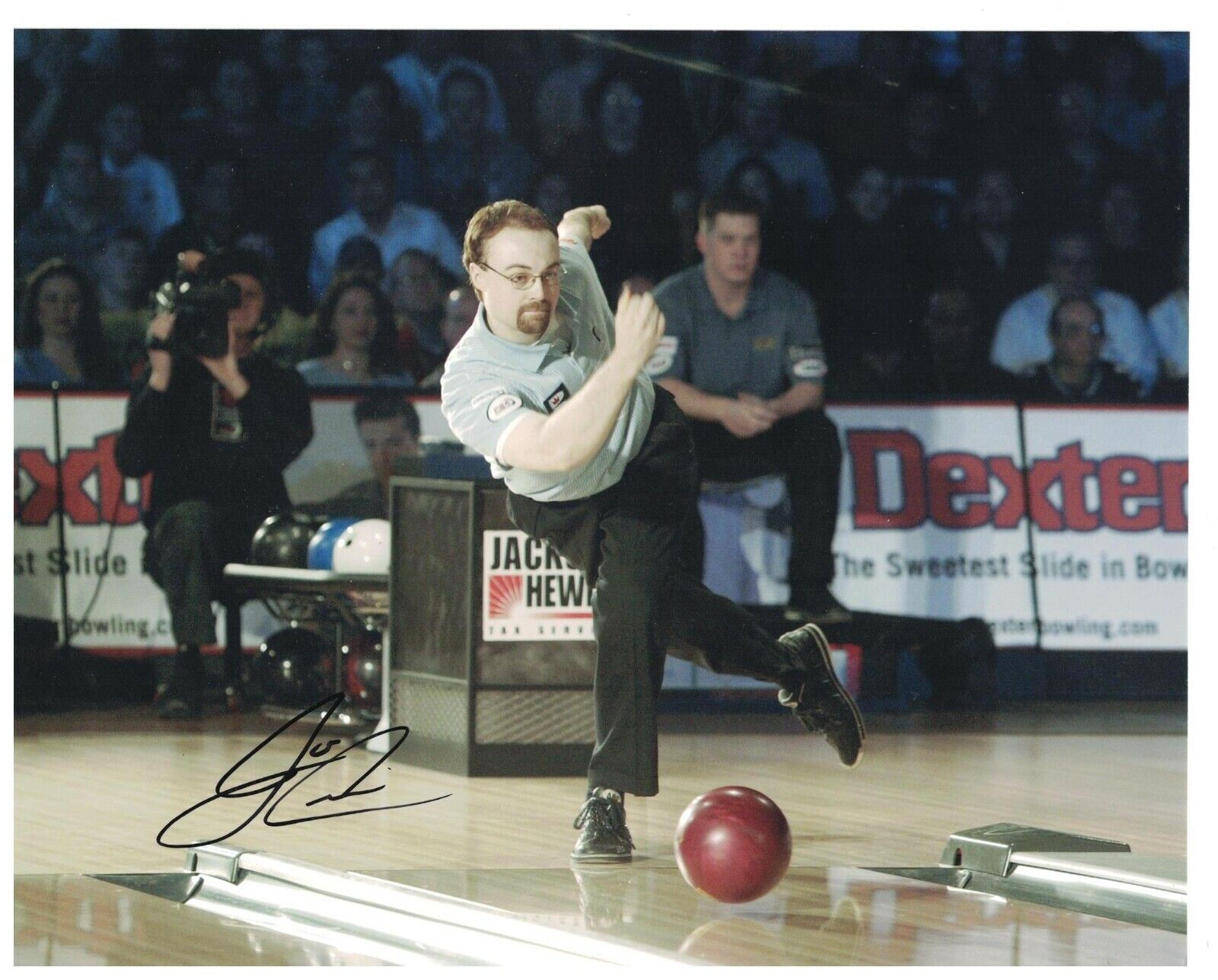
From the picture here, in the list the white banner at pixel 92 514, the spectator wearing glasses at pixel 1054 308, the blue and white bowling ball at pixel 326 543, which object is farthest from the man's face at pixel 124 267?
the spectator wearing glasses at pixel 1054 308

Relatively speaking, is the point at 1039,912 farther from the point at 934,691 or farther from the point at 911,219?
the point at 911,219

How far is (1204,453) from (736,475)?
4444mm

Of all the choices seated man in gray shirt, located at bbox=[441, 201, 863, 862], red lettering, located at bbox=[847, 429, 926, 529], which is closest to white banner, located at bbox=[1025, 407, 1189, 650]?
red lettering, located at bbox=[847, 429, 926, 529]

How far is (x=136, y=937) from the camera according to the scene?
13.3ft

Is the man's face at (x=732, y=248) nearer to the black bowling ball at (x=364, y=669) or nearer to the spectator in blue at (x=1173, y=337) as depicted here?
the spectator in blue at (x=1173, y=337)

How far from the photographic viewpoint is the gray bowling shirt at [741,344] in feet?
27.5

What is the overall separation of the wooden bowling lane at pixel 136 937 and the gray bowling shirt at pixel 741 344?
4.43 metres

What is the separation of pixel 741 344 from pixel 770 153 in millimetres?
1018

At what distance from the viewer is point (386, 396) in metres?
8.52

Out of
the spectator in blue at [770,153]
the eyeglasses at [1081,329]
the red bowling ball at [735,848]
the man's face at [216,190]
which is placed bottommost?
the red bowling ball at [735,848]

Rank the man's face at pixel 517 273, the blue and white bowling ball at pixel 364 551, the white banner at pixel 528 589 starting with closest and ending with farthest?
the man's face at pixel 517 273
the white banner at pixel 528 589
the blue and white bowling ball at pixel 364 551

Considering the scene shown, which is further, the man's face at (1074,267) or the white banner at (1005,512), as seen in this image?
the man's face at (1074,267)

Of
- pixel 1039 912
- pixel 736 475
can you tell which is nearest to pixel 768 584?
pixel 736 475

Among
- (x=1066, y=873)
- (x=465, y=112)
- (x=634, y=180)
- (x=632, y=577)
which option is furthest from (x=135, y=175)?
(x=1066, y=873)
